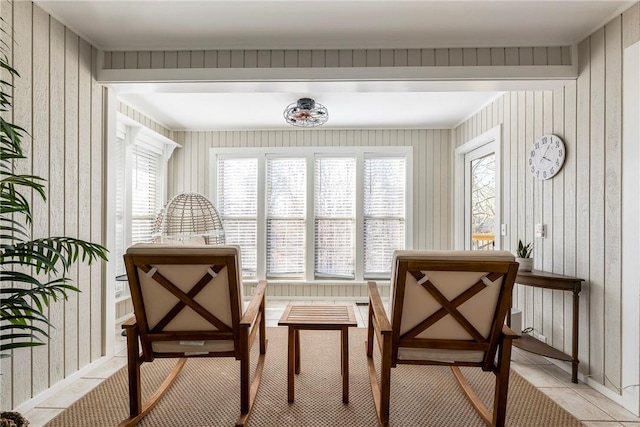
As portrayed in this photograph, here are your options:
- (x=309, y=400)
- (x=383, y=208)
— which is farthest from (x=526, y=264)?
(x=383, y=208)

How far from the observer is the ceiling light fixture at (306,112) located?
357cm

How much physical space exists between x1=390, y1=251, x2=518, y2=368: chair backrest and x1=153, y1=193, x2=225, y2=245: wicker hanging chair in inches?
110


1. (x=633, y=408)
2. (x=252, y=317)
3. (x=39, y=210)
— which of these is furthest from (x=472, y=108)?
(x=39, y=210)

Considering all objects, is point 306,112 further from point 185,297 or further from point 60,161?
point 185,297

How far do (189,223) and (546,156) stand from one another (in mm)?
3976

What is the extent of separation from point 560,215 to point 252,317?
249cm

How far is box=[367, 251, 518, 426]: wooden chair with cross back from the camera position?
74.2 inches

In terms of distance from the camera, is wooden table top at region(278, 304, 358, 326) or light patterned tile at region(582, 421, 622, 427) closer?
light patterned tile at region(582, 421, 622, 427)

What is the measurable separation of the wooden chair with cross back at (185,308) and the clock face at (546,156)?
8.48ft

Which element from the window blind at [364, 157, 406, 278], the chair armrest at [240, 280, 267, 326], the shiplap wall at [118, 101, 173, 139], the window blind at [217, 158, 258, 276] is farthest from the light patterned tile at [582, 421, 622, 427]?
the shiplap wall at [118, 101, 173, 139]

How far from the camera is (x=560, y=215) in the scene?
9.25ft

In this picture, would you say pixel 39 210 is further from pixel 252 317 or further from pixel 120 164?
pixel 120 164

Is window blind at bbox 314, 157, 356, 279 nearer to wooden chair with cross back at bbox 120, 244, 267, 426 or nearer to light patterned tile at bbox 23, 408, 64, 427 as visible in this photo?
wooden chair with cross back at bbox 120, 244, 267, 426

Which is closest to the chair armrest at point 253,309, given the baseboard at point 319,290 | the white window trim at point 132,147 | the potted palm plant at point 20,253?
the potted palm plant at point 20,253
